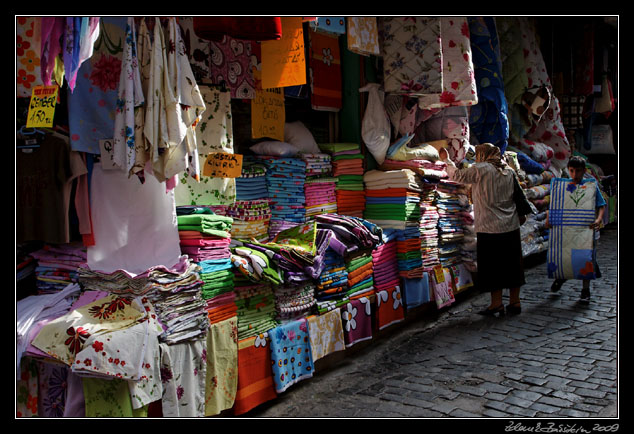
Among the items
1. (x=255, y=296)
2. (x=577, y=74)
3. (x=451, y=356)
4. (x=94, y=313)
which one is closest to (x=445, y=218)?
(x=451, y=356)

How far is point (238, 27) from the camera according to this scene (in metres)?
3.36

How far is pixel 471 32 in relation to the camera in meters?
7.41

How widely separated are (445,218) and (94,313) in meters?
4.36

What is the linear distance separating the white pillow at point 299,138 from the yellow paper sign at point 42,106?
2.56m

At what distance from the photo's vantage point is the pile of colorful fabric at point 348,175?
18.4 ft

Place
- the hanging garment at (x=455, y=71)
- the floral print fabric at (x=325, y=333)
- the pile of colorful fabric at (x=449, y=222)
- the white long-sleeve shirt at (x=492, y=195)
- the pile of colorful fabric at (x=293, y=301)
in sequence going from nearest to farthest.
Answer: the pile of colorful fabric at (x=293, y=301)
the floral print fabric at (x=325, y=333)
the hanging garment at (x=455, y=71)
the white long-sleeve shirt at (x=492, y=195)
the pile of colorful fabric at (x=449, y=222)

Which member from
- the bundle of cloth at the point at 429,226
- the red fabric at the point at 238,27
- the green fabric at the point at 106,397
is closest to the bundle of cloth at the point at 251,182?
the red fabric at the point at 238,27

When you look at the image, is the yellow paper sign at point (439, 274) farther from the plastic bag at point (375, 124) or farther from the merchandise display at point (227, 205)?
the plastic bag at point (375, 124)

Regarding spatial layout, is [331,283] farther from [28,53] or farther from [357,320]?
[28,53]

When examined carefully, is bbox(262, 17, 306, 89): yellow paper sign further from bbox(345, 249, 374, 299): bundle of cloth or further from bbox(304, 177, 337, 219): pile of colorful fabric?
bbox(345, 249, 374, 299): bundle of cloth

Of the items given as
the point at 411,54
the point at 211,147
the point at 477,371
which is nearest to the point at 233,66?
the point at 211,147

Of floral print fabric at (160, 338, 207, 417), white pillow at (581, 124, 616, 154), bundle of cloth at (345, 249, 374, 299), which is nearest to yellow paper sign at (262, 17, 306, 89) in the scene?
bundle of cloth at (345, 249, 374, 299)

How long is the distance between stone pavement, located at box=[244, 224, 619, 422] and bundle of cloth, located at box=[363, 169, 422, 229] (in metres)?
1.08

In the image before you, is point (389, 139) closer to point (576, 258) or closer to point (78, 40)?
point (576, 258)
